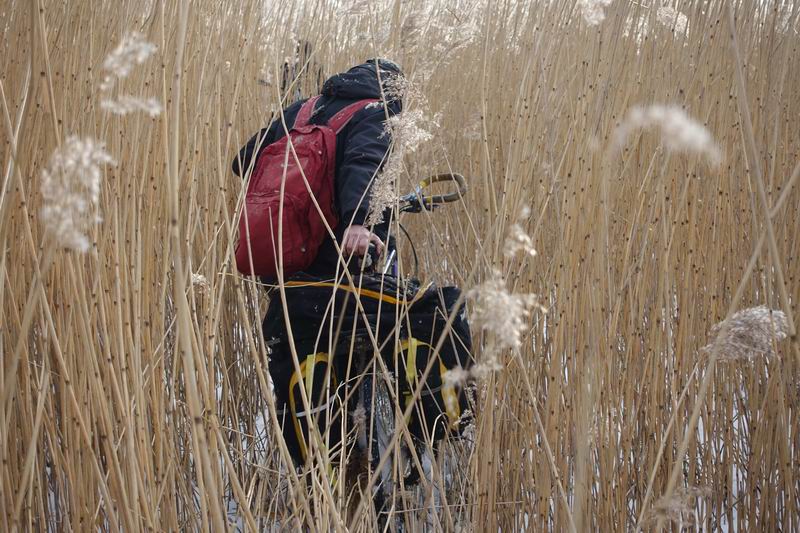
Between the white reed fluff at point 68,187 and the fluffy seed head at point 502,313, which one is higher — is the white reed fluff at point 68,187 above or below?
above

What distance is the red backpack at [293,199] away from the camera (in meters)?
1.31

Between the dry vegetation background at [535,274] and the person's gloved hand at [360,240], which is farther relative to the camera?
the person's gloved hand at [360,240]

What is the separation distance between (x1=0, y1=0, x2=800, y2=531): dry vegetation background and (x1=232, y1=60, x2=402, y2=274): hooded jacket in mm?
139

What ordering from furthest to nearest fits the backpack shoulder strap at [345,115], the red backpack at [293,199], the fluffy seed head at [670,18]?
1. the backpack shoulder strap at [345,115]
2. the red backpack at [293,199]
3. the fluffy seed head at [670,18]

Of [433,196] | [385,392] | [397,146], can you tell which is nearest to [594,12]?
[397,146]

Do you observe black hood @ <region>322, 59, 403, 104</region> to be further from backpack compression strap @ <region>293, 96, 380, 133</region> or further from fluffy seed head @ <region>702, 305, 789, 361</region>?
fluffy seed head @ <region>702, 305, 789, 361</region>

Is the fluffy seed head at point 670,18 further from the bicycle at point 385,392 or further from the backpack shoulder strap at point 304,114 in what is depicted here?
the backpack shoulder strap at point 304,114

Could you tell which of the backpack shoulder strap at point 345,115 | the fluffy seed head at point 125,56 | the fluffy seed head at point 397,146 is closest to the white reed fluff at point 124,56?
the fluffy seed head at point 125,56

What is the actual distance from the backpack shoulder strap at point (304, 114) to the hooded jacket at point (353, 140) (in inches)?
0.5

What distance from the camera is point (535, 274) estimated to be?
4.16ft

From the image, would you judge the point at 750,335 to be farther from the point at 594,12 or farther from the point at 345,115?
the point at 345,115

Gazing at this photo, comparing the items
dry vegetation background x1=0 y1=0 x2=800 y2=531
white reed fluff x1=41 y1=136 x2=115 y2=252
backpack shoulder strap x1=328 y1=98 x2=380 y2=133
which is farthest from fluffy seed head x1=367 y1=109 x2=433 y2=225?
white reed fluff x1=41 y1=136 x2=115 y2=252

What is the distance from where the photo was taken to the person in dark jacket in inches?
52.4

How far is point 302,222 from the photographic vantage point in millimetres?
1365
